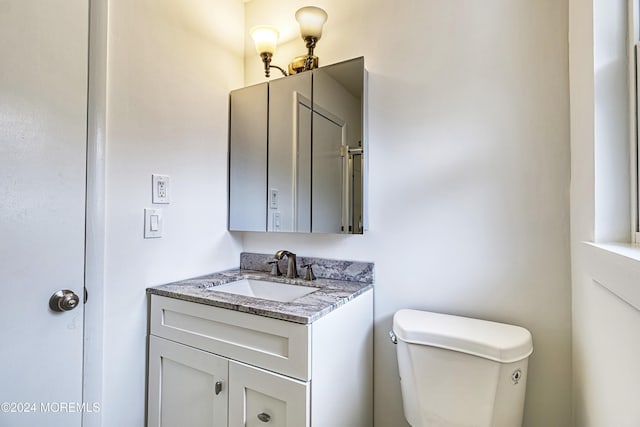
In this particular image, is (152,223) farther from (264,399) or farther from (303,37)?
(303,37)

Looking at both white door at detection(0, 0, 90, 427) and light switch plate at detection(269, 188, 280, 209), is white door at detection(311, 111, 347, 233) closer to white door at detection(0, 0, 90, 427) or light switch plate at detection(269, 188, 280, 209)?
light switch plate at detection(269, 188, 280, 209)

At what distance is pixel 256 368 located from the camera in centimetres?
101

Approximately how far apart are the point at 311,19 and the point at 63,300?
1.49 m

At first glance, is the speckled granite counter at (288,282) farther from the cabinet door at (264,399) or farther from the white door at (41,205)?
the white door at (41,205)

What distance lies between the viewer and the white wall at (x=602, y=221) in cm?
60

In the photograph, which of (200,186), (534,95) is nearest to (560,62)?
(534,95)

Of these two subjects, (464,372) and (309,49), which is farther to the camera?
(309,49)

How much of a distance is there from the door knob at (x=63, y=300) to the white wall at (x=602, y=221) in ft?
4.90

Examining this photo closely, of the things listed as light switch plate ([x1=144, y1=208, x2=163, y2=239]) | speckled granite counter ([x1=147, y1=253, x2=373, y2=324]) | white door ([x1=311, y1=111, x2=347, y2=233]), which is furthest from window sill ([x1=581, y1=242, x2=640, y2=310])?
light switch plate ([x1=144, y1=208, x2=163, y2=239])

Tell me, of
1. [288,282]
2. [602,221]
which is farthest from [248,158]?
[602,221]

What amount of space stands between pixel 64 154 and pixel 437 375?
146cm

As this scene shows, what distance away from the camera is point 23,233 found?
0.93m

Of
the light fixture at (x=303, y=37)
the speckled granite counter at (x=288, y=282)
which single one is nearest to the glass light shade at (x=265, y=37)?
the light fixture at (x=303, y=37)

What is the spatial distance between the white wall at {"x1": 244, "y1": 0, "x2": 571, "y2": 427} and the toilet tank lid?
13 cm
